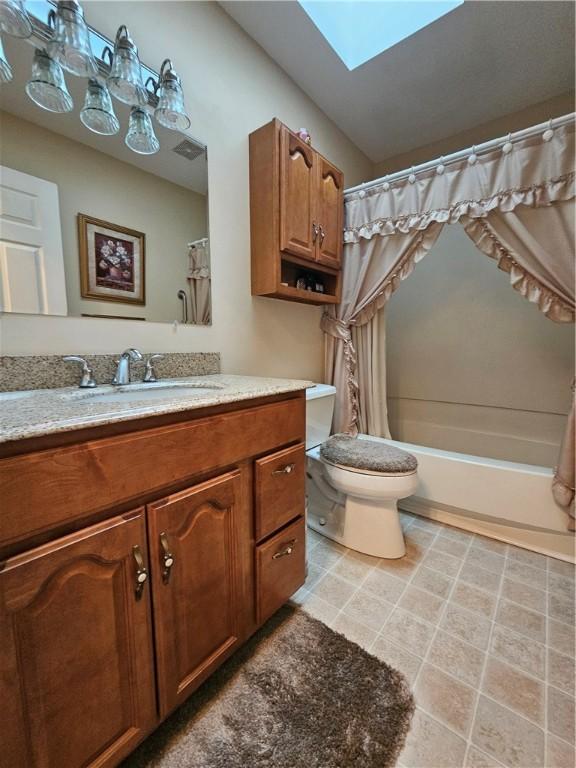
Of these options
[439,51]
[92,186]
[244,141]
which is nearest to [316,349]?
[244,141]

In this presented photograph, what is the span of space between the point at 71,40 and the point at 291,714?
198 centimetres

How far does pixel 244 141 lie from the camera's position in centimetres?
148

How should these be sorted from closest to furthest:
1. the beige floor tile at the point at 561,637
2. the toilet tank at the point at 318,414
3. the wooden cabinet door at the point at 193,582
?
the wooden cabinet door at the point at 193,582, the beige floor tile at the point at 561,637, the toilet tank at the point at 318,414

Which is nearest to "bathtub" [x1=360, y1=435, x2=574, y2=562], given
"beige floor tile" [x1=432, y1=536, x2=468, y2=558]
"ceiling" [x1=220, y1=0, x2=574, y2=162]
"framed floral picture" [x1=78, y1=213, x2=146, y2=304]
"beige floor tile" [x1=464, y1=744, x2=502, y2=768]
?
"beige floor tile" [x1=432, y1=536, x2=468, y2=558]

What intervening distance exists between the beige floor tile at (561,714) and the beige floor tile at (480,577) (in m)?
0.39

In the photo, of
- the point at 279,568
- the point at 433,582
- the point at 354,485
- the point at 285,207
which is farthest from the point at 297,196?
the point at 433,582

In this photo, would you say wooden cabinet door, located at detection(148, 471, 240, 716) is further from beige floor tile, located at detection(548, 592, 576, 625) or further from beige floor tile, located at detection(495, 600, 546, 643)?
beige floor tile, located at detection(548, 592, 576, 625)

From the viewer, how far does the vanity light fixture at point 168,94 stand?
3.55 ft

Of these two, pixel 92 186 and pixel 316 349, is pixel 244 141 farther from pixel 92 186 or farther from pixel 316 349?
pixel 316 349

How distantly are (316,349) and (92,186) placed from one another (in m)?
1.41

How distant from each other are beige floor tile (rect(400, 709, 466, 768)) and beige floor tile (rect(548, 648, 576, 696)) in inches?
15.0

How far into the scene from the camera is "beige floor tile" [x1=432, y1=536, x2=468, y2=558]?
150 centimetres

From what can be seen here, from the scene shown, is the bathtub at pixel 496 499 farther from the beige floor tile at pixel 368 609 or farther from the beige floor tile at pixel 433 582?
the beige floor tile at pixel 368 609

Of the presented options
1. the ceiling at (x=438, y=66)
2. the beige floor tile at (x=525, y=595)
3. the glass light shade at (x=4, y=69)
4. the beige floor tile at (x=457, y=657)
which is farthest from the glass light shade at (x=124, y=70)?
the beige floor tile at (x=525, y=595)
